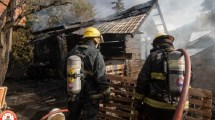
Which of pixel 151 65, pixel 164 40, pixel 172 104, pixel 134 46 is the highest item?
pixel 134 46

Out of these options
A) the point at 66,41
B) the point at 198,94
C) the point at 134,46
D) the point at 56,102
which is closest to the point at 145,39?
the point at 134,46

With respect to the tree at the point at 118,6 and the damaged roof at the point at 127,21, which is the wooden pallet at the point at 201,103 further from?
the tree at the point at 118,6

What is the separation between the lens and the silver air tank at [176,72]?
351cm

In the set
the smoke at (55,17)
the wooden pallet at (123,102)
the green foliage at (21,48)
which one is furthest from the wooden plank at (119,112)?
the smoke at (55,17)

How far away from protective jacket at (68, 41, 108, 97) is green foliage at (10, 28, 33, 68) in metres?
18.6

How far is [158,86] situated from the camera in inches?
150

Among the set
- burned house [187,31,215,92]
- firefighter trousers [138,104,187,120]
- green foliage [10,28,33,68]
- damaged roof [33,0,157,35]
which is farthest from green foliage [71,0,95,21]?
firefighter trousers [138,104,187,120]

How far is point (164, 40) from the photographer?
3.86m

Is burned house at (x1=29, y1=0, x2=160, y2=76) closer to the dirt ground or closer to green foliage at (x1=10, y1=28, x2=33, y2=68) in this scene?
green foliage at (x1=10, y1=28, x2=33, y2=68)

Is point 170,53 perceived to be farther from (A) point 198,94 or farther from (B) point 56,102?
(B) point 56,102

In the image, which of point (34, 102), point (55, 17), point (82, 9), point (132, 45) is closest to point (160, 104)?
point (34, 102)

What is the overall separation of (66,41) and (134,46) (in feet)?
19.1

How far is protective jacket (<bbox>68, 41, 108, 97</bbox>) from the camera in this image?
4234mm

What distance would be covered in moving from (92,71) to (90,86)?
267 mm
